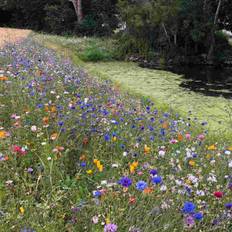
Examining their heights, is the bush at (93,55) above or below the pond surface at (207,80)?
above

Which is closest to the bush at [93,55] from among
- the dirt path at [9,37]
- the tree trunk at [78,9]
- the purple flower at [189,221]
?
the dirt path at [9,37]

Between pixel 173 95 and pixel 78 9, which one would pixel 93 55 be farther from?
pixel 78 9

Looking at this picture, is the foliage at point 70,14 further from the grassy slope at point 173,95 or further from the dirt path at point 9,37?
the grassy slope at point 173,95

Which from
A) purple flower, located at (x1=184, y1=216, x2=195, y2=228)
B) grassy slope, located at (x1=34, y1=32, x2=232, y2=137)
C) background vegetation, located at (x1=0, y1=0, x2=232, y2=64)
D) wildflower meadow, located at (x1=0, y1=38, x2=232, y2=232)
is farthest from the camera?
background vegetation, located at (x1=0, y1=0, x2=232, y2=64)

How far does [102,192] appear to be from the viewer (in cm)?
166

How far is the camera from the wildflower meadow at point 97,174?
1.64 m

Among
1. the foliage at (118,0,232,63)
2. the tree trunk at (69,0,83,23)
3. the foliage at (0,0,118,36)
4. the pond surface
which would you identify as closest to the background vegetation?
the foliage at (118,0,232,63)

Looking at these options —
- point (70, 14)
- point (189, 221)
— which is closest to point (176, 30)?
point (70, 14)

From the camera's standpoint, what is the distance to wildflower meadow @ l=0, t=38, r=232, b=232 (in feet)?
5.39

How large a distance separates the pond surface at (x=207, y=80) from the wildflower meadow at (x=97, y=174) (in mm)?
5773

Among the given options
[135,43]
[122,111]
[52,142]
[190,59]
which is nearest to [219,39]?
[190,59]

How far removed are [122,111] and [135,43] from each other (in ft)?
39.2

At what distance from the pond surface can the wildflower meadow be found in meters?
5.77

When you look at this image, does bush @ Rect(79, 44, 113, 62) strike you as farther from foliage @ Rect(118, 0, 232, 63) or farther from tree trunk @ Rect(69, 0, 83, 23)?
tree trunk @ Rect(69, 0, 83, 23)
